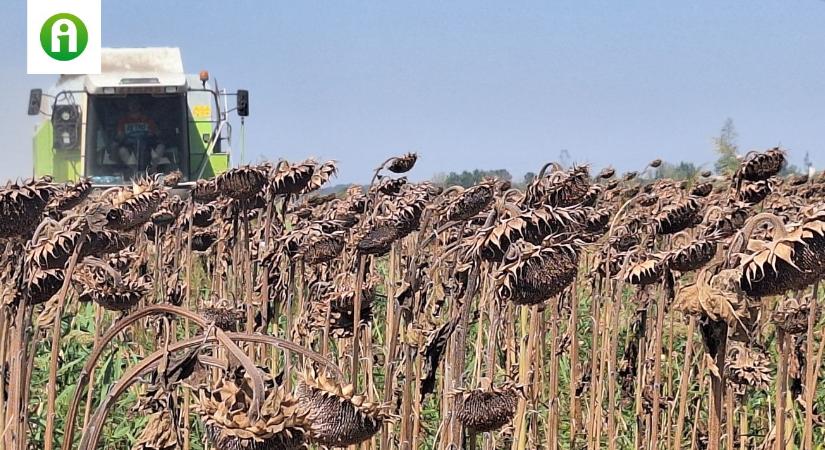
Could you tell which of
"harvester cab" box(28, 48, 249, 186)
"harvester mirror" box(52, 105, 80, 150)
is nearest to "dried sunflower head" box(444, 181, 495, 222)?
"harvester cab" box(28, 48, 249, 186)

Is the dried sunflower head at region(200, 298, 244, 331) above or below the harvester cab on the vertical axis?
below

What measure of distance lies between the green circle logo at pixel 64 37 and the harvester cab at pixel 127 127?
103 centimetres

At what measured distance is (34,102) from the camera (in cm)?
1409

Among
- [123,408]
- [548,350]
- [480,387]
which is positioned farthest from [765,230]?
[548,350]

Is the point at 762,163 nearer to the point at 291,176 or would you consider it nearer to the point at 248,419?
the point at 291,176

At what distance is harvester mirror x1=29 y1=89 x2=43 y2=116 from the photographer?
45.8ft

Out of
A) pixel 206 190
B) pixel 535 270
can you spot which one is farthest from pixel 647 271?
pixel 206 190

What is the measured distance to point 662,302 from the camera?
3174 millimetres

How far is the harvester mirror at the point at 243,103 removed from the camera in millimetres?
14117

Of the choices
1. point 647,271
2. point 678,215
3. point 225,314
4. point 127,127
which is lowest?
point 225,314

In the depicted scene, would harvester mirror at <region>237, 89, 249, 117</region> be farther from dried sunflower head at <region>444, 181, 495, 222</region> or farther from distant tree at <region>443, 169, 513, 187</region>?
dried sunflower head at <region>444, 181, 495, 222</region>

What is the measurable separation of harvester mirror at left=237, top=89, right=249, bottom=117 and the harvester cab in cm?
149

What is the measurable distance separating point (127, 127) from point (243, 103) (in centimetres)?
282

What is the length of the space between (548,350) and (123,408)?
2.38 metres
